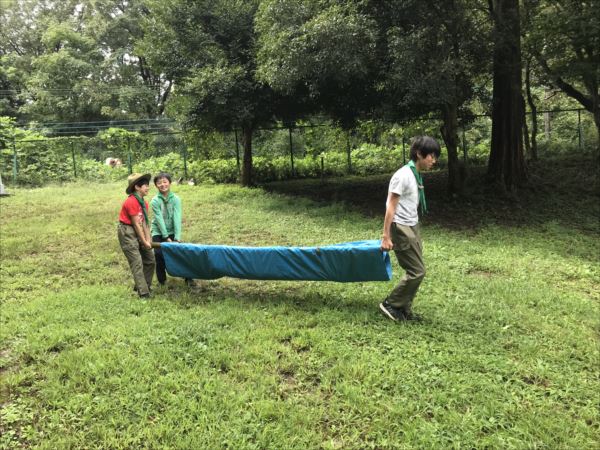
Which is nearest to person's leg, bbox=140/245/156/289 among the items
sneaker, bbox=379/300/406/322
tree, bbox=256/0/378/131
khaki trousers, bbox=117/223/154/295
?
khaki trousers, bbox=117/223/154/295

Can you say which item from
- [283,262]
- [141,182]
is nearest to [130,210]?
[141,182]

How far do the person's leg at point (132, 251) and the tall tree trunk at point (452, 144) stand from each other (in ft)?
24.6

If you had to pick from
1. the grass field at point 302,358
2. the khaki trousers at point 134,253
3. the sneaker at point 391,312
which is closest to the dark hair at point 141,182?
the khaki trousers at point 134,253

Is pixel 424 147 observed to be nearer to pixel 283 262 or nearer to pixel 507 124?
pixel 283 262

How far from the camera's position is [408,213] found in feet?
14.4

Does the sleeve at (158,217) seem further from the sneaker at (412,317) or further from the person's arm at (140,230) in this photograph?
the sneaker at (412,317)

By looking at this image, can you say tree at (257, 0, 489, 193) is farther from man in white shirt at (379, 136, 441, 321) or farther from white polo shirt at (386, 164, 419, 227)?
white polo shirt at (386, 164, 419, 227)

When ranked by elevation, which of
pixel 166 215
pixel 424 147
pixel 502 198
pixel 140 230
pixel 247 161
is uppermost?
pixel 247 161

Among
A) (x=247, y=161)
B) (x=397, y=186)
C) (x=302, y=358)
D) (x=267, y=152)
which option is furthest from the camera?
(x=267, y=152)

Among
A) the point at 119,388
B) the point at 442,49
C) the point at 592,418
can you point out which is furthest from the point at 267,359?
the point at 442,49

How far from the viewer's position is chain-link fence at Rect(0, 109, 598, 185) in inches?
682

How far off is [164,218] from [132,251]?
79 cm

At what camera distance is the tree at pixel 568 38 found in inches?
348

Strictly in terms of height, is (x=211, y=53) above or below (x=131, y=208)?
above
